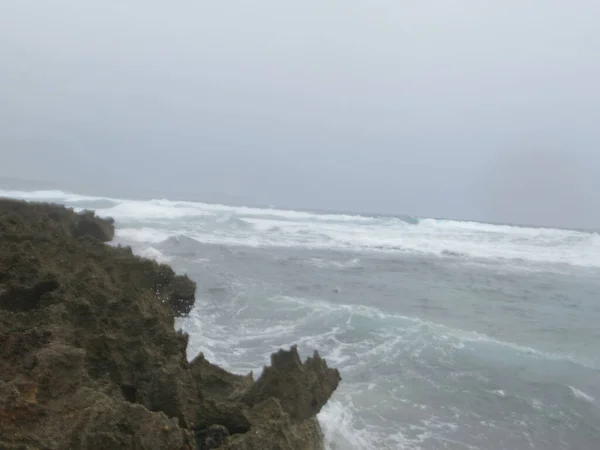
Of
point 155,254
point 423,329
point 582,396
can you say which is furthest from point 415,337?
point 155,254

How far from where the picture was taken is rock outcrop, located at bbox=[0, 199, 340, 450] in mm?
2773

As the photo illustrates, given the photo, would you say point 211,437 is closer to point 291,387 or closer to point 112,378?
point 291,387

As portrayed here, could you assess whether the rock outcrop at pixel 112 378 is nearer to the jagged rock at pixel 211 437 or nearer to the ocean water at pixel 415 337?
the jagged rock at pixel 211 437

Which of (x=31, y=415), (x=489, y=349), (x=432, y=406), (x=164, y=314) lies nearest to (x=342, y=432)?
(x=432, y=406)

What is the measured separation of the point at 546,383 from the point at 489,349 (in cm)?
148

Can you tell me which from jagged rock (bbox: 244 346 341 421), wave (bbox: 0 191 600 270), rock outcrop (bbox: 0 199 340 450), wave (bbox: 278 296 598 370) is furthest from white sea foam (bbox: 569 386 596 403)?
wave (bbox: 0 191 600 270)

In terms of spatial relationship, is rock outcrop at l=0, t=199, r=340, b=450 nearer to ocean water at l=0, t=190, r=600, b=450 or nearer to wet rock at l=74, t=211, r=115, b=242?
ocean water at l=0, t=190, r=600, b=450

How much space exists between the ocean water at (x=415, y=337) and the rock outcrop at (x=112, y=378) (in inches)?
46.9

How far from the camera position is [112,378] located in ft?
13.1

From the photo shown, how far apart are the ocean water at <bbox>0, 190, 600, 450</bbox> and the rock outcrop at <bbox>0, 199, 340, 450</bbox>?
1.19 m

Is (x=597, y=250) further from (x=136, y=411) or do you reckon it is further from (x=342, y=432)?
(x=136, y=411)

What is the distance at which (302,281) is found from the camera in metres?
14.2

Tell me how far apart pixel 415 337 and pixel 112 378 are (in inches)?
250

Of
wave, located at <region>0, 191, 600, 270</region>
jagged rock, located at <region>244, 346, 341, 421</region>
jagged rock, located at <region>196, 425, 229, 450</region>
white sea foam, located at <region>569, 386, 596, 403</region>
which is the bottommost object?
white sea foam, located at <region>569, 386, 596, 403</region>
